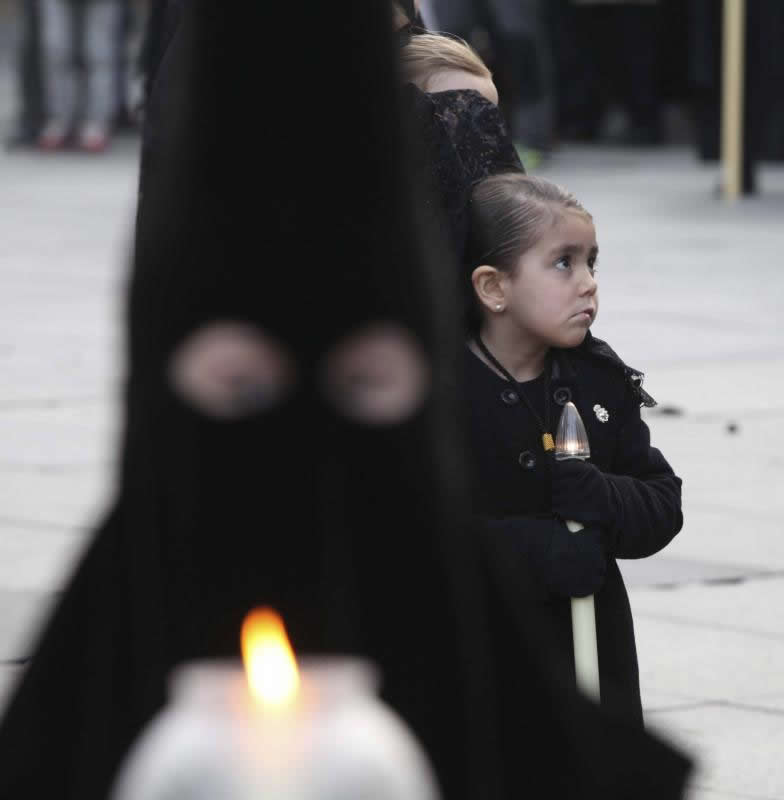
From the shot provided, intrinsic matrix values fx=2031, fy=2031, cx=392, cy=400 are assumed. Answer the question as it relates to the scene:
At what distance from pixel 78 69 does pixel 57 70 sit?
0.18 meters

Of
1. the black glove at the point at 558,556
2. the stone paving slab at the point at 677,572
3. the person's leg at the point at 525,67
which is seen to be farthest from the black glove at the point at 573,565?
the person's leg at the point at 525,67

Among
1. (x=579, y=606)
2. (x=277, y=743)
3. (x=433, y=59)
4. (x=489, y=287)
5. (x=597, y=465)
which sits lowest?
(x=579, y=606)

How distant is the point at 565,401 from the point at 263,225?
1.62 meters

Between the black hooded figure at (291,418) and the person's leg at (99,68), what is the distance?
14753 millimetres

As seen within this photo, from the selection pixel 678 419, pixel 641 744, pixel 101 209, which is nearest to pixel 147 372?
pixel 641 744

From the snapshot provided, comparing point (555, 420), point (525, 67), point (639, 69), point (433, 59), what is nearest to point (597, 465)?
point (555, 420)

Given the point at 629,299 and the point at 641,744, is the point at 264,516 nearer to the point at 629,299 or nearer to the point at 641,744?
the point at 641,744

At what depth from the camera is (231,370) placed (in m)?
1.24

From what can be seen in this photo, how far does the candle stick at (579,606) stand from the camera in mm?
2705

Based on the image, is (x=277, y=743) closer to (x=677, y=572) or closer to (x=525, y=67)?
(x=677, y=572)

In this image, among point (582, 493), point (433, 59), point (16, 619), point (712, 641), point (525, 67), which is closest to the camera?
point (582, 493)

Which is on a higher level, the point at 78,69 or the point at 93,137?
the point at 78,69

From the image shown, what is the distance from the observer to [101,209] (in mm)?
12867

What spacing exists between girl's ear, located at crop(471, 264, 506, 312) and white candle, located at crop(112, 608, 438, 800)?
62.2 inches
